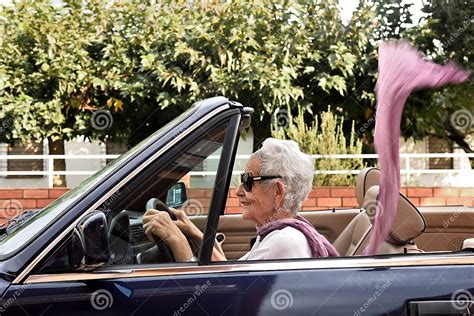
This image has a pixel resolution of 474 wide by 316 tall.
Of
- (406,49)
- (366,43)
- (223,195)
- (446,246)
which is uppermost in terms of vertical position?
(366,43)

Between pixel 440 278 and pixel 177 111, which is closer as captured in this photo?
pixel 440 278

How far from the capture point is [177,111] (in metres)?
13.2

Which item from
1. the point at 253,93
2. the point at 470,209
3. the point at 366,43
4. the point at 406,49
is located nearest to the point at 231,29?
the point at 253,93

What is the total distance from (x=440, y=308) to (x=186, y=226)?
0.86 metres

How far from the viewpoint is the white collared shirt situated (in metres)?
2.62

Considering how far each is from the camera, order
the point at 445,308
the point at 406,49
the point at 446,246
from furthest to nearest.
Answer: the point at 446,246 < the point at 406,49 < the point at 445,308

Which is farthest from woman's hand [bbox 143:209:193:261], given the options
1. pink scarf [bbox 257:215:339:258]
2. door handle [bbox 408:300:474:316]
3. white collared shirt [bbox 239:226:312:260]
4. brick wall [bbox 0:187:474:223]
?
brick wall [bbox 0:187:474:223]

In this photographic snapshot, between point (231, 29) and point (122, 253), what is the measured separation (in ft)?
34.0

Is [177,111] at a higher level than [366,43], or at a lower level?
lower

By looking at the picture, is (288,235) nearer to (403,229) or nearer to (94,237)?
(403,229)

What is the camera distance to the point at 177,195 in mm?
2773

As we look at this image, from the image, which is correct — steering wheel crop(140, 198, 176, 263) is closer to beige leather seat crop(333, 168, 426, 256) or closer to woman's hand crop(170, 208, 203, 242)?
woman's hand crop(170, 208, 203, 242)

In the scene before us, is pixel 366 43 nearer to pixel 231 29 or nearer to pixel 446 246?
pixel 231 29

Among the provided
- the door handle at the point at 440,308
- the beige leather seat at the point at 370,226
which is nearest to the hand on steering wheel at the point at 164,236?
the door handle at the point at 440,308
